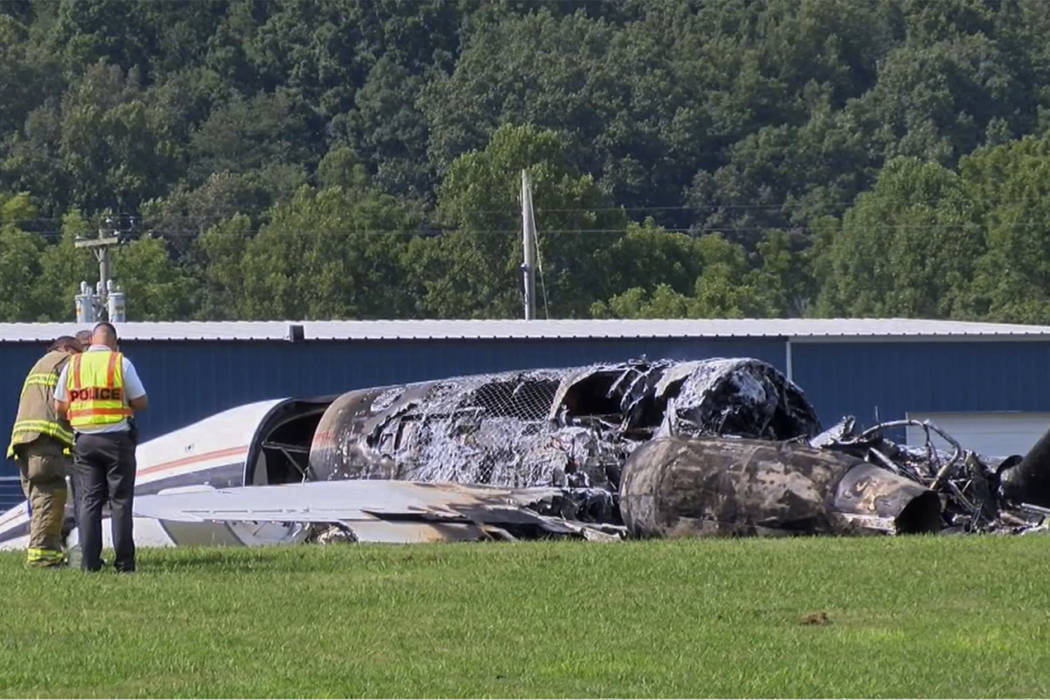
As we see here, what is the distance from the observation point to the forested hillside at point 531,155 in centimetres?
8512

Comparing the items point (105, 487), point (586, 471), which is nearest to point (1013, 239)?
point (586, 471)

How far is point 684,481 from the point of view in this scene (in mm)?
18156

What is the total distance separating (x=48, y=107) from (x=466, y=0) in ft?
97.2

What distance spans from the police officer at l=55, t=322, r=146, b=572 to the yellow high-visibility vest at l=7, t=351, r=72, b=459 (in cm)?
88

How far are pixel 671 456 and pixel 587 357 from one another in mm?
17005

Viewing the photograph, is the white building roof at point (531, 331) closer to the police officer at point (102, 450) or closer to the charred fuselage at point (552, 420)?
the charred fuselage at point (552, 420)

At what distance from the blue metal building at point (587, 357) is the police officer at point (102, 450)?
19599mm

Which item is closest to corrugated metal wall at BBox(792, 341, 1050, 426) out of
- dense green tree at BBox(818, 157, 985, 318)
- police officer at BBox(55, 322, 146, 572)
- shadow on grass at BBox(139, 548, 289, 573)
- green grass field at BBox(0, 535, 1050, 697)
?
green grass field at BBox(0, 535, 1050, 697)

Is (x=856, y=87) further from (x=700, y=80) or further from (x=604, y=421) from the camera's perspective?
(x=604, y=421)

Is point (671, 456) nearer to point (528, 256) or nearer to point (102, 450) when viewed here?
point (102, 450)

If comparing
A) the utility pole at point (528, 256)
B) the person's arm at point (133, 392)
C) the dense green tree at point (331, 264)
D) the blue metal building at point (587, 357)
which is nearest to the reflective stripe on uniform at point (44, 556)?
the person's arm at point (133, 392)

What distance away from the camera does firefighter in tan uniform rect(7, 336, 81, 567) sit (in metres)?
15.8

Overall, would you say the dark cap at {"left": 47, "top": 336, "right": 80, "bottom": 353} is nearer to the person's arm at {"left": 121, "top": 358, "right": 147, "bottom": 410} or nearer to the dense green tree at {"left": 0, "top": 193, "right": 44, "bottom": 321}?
the person's arm at {"left": 121, "top": 358, "right": 147, "bottom": 410}

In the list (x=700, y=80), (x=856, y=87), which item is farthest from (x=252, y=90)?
(x=856, y=87)
